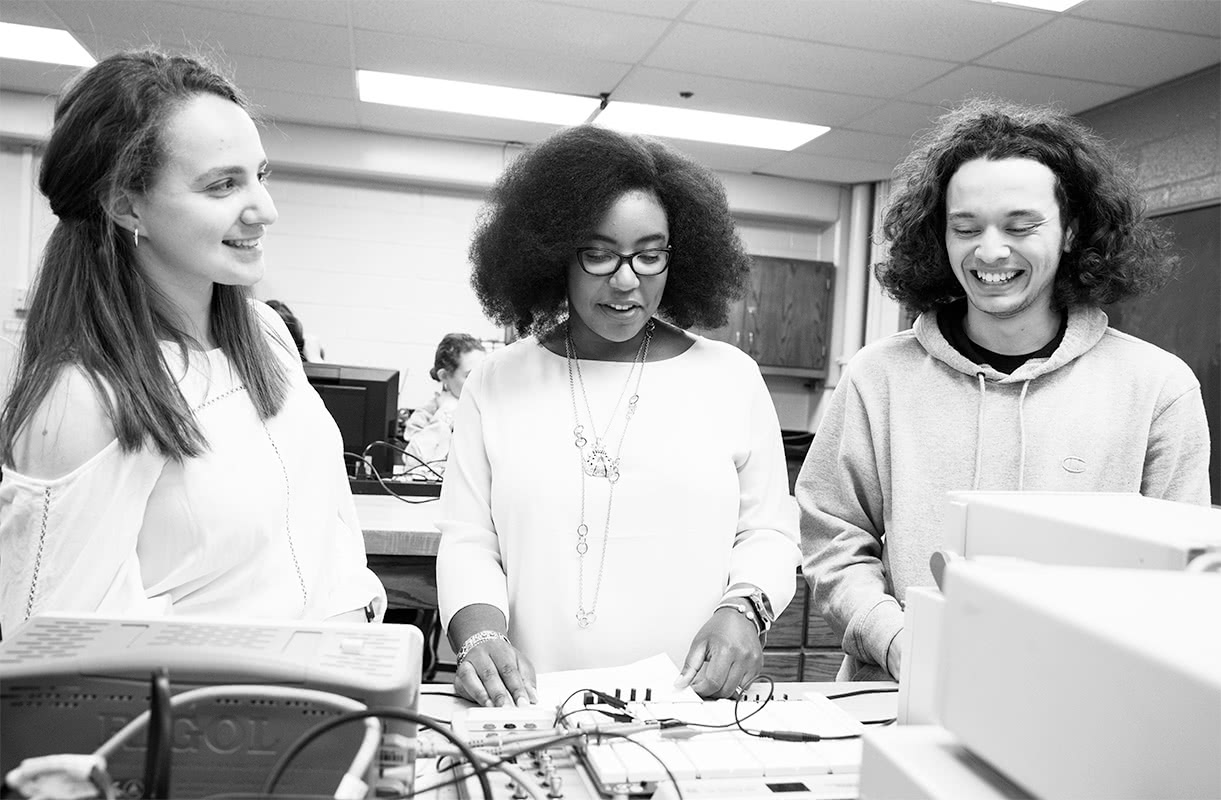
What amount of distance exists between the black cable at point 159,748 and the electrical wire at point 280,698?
0.03 metres

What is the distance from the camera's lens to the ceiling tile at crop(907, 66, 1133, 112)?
4.14 meters

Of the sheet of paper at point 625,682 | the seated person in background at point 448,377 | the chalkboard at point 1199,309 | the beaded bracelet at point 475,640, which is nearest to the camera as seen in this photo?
the sheet of paper at point 625,682

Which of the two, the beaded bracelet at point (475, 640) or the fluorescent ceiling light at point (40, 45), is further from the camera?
the fluorescent ceiling light at point (40, 45)

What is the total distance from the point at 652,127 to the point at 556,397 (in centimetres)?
422

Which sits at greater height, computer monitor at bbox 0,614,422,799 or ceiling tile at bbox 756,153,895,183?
ceiling tile at bbox 756,153,895,183

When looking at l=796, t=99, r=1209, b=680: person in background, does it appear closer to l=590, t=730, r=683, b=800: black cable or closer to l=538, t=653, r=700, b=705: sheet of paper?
l=538, t=653, r=700, b=705: sheet of paper

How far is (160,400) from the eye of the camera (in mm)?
1020

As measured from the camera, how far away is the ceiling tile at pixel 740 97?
14.5ft

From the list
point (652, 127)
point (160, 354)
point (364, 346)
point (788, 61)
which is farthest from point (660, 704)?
point (364, 346)

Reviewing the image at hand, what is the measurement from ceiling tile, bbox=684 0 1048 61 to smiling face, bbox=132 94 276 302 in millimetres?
2718

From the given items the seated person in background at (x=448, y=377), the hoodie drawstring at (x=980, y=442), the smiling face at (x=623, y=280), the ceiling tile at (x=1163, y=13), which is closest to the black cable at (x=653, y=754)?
the smiling face at (x=623, y=280)

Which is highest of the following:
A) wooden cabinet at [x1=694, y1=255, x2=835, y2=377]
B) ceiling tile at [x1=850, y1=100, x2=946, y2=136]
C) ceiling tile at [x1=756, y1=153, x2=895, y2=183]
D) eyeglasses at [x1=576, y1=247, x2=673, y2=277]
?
ceiling tile at [x1=756, y1=153, x2=895, y2=183]

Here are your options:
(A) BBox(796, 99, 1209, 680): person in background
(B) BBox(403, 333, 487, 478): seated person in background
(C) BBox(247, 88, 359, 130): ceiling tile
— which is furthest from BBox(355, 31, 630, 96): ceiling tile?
(A) BBox(796, 99, 1209, 680): person in background

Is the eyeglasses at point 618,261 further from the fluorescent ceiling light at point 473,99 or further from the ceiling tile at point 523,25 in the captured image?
the fluorescent ceiling light at point 473,99
